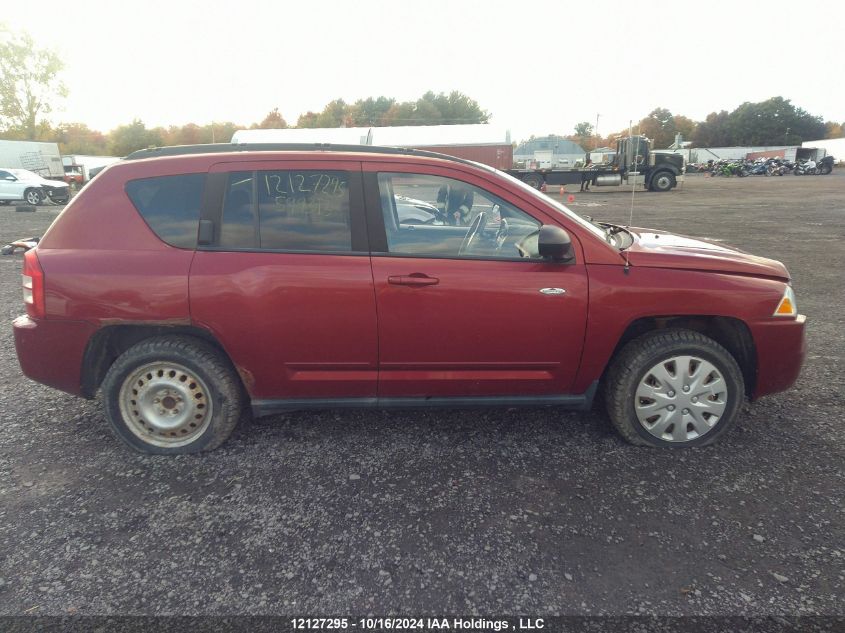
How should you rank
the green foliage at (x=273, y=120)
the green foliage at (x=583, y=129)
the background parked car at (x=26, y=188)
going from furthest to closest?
1. the green foliage at (x=583, y=129)
2. the green foliage at (x=273, y=120)
3. the background parked car at (x=26, y=188)

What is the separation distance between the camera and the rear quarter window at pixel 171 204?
318cm

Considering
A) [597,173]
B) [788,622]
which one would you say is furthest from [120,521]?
[597,173]

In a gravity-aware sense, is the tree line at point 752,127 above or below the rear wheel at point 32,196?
above

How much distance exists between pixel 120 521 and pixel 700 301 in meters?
3.27

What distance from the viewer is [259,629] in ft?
6.83

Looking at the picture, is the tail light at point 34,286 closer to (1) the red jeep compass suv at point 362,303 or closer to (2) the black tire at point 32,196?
(1) the red jeep compass suv at point 362,303

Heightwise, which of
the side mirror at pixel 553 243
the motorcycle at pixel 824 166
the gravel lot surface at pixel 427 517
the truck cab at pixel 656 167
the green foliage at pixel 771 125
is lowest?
the gravel lot surface at pixel 427 517

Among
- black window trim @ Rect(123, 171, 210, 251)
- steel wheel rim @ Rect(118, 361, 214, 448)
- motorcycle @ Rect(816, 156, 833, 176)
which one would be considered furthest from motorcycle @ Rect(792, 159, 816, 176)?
steel wheel rim @ Rect(118, 361, 214, 448)

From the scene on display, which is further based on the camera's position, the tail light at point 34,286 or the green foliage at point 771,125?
the green foliage at point 771,125

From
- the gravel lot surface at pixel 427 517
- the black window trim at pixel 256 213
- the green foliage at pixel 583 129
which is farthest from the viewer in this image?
the green foliage at pixel 583 129

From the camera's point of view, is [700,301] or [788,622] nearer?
[788,622]

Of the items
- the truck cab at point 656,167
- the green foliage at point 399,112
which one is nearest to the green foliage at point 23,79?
the green foliage at point 399,112

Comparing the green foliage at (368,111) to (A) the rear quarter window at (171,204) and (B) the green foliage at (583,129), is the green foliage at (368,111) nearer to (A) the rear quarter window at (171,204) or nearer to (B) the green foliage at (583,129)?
(B) the green foliage at (583,129)

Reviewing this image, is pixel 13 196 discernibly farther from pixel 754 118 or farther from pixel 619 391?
pixel 754 118
